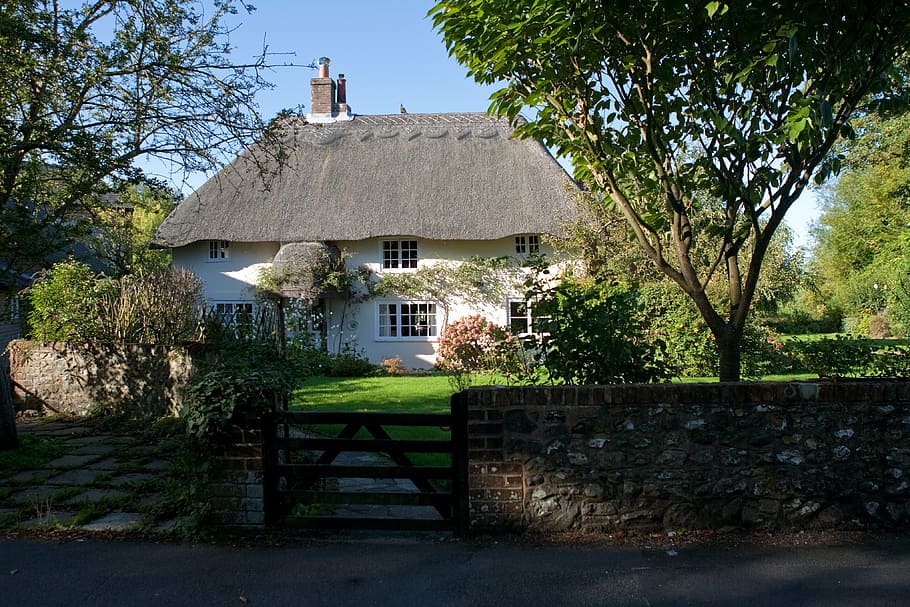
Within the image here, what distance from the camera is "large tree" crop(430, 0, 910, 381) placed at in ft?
16.8

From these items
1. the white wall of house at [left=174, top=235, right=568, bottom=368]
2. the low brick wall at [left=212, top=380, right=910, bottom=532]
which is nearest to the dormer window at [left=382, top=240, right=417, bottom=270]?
the white wall of house at [left=174, top=235, right=568, bottom=368]

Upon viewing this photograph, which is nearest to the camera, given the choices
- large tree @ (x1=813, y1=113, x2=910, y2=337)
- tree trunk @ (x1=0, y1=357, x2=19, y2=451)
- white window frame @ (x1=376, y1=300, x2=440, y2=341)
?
tree trunk @ (x1=0, y1=357, x2=19, y2=451)

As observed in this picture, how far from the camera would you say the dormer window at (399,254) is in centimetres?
2080

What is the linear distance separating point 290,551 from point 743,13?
5228 millimetres

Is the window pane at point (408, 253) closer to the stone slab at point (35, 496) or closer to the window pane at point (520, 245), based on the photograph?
the window pane at point (520, 245)

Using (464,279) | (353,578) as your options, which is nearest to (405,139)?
(464,279)

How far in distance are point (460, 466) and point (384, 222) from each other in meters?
15.9

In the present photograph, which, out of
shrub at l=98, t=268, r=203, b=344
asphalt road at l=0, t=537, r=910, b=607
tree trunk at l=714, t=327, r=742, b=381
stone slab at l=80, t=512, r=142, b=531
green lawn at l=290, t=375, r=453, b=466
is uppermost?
shrub at l=98, t=268, r=203, b=344

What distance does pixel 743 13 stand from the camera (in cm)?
523

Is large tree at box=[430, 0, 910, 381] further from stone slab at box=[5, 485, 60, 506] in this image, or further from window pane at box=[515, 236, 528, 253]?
window pane at box=[515, 236, 528, 253]

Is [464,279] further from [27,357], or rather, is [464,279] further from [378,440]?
[378,440]

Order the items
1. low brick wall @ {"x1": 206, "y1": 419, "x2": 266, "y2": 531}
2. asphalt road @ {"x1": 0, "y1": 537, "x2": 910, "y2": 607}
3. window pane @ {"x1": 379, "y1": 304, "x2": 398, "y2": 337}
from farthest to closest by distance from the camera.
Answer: window pane @ {"x1": 379, "y1": 304, "x2": 398, "y2": 337}
low brick wall @ {"x1": 206, "y1": 419, "x2": 266, "y2": 531}
asphalt road @ {"x1": 0, "y1": 537, "x2": 910, "y2": 607}

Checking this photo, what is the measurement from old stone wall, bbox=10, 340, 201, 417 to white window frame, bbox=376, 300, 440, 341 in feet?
33.0

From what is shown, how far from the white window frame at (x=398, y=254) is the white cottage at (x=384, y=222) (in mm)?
33
